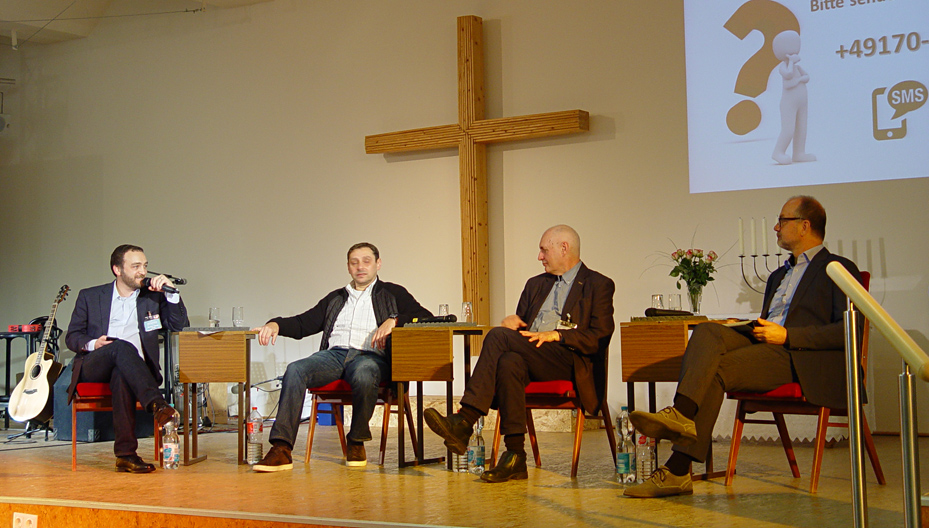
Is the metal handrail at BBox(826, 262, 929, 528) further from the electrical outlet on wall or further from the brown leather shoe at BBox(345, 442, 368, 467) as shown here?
the electrical outlet on wall

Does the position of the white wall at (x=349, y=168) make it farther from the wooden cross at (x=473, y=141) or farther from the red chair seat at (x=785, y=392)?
the red chair seat at (x=785, y=392)

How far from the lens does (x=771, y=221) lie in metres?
5.39

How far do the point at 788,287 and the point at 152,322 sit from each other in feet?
10.4

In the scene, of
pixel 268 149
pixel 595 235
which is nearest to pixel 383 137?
pixel 268 149

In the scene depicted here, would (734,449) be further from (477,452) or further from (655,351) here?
(477,452)

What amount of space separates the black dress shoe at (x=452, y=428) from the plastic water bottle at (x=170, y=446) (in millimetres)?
1415

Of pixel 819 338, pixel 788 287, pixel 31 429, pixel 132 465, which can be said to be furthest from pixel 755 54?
pixel 31 429

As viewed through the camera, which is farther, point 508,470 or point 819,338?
point 508,470

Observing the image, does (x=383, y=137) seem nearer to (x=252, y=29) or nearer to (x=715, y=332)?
(x=252, y=29)

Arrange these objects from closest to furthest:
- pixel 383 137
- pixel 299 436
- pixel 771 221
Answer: pixel 771 221 < pixel 299 436 < pixel 383 137

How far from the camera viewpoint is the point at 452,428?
3.59 meters

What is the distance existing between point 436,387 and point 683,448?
356 cm

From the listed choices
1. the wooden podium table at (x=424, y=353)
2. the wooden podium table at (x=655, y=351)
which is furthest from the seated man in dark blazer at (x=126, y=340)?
the wooden podium table at (x=655, y=351)

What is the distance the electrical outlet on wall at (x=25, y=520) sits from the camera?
3447 millimetres
